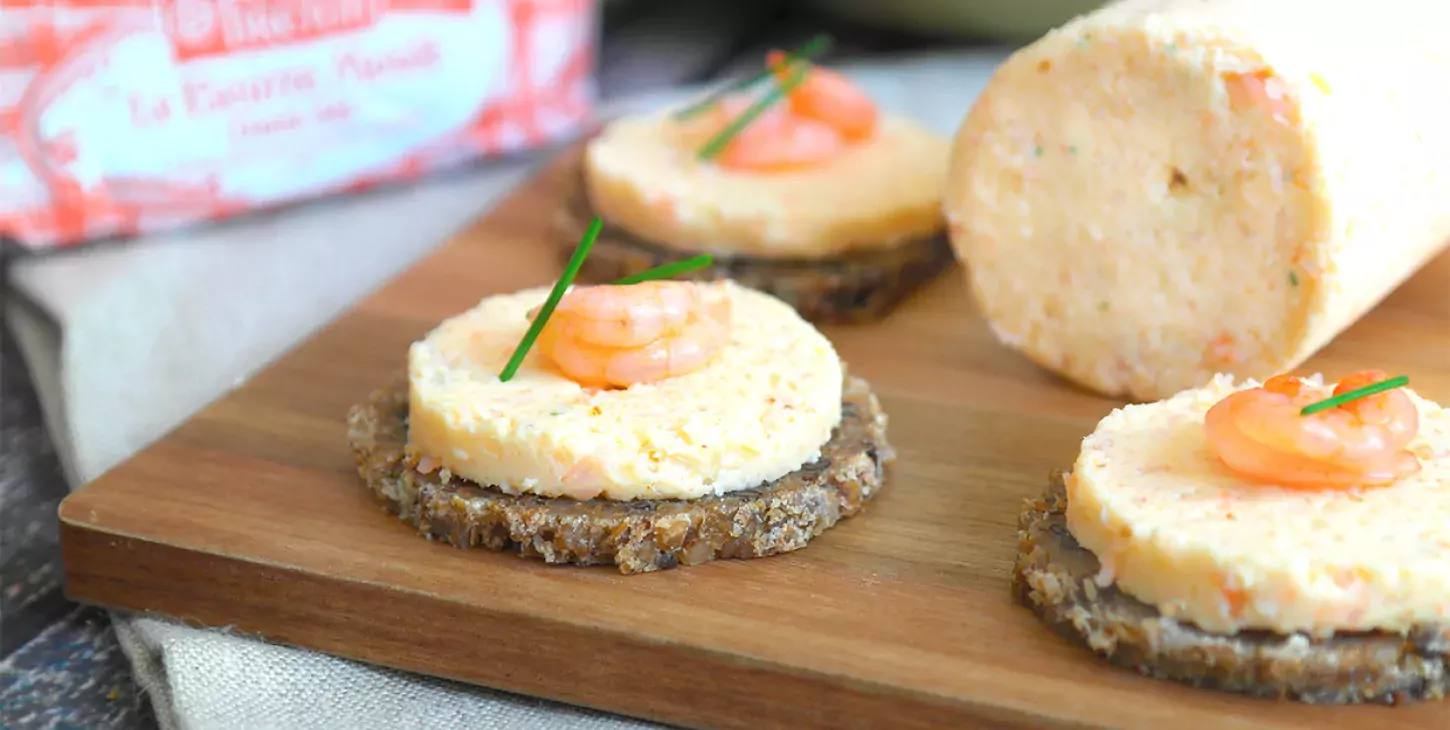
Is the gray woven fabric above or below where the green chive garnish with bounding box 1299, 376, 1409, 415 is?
below

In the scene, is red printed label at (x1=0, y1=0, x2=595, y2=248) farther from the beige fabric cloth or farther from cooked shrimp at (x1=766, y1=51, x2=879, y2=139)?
cooked shrimp at (x1=766, y1=51, x2=879, y2=139)

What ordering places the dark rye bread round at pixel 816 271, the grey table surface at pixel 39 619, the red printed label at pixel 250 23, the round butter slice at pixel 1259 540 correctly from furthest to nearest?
the red printed label at pixel 250 23, the dark rye bread round at pixel 816 271, the grey table surface at pixel 39 619, the round butter slice at pixel 1259 540

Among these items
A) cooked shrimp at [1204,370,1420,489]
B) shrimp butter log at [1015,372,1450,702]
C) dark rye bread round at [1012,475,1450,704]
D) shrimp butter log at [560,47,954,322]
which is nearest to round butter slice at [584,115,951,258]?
shrimp butter log at [560,47,954,322]

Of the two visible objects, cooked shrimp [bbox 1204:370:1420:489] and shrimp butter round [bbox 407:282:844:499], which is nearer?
cooked shrimp [bbox 1204:370:1420:489]

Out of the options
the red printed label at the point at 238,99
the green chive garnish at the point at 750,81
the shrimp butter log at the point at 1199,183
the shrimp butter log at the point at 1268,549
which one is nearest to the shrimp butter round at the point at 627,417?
the shrimp butter log at the point at 1268,549

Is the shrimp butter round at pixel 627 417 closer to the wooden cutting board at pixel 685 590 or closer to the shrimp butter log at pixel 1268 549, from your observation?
the wooden cutting board at pixel 685 590

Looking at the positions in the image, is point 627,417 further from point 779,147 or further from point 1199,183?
point 779,147
